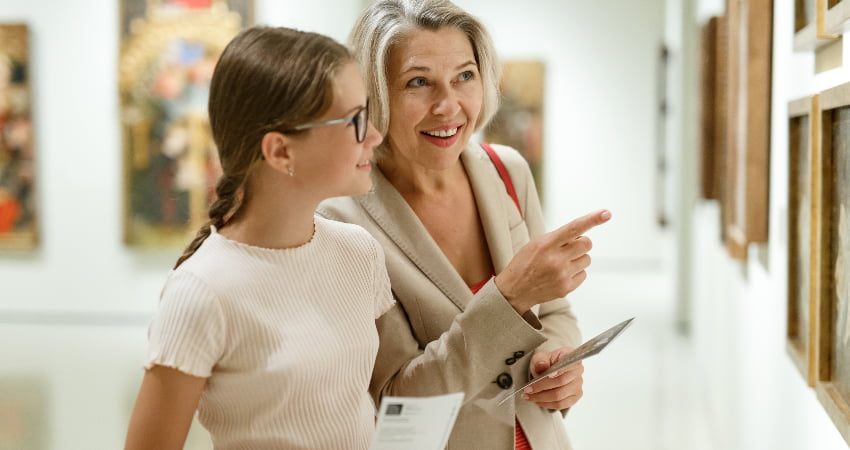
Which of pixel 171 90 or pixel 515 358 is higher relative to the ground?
pixel 171 90

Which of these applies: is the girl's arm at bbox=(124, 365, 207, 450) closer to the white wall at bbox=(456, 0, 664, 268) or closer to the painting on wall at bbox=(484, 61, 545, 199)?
the painting on wall at bbox=(484, 61, 545, 199)

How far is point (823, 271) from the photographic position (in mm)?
2387

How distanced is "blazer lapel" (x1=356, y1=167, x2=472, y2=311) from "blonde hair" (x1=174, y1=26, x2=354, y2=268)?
0.67m

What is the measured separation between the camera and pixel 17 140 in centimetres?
1130

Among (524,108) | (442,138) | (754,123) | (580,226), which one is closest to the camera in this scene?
(580,226)

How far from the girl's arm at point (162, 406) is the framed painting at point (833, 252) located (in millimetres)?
1441

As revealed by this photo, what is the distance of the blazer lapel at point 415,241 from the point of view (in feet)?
7.52

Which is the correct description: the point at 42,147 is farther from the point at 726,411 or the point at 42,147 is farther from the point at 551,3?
the point at 726,411

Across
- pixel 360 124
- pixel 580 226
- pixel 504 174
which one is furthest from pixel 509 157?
pixel 360 124

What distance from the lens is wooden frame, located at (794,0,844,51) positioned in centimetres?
228

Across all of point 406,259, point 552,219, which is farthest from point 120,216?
point 406,259

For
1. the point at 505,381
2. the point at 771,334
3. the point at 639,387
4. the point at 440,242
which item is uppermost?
the point at 440,242

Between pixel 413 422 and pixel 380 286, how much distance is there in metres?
0.45

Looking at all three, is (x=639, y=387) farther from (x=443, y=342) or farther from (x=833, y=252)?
(x=443, y=342)
